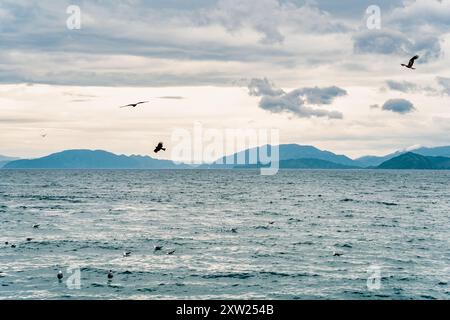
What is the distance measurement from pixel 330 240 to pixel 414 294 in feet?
72.3

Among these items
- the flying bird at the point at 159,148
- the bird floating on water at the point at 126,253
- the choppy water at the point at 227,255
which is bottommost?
the choppy water at the point at 227,255

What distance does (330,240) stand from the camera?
56.1 meters

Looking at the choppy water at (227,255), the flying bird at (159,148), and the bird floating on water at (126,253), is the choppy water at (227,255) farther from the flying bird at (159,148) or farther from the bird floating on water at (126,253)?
the flying bird at (159,148)

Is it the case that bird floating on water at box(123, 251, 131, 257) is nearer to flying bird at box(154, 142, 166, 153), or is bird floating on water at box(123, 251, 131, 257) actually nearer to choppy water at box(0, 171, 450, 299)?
choppy water at box(0, 171, 450, 299)

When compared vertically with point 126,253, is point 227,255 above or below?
below

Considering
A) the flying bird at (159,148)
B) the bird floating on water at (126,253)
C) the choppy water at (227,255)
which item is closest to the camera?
the flying bird at (159,148)

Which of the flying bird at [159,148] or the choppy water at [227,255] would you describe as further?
the choppy water at [227,255]

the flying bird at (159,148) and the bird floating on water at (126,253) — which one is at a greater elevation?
the flying bird at (159,148)

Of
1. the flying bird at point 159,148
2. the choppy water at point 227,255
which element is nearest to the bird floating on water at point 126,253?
the choppy water at point 227,255

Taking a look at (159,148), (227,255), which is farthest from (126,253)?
(159,148)

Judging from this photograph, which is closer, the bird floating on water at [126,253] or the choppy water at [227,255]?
the choppy water at [227,255]

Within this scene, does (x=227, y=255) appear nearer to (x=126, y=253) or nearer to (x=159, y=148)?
(x=126, y=253)

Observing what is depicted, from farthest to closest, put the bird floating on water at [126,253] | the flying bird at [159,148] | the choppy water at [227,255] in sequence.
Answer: the bird floating on water at [126,253], the choppy water at [227,255], the flying bird at [159,148]
